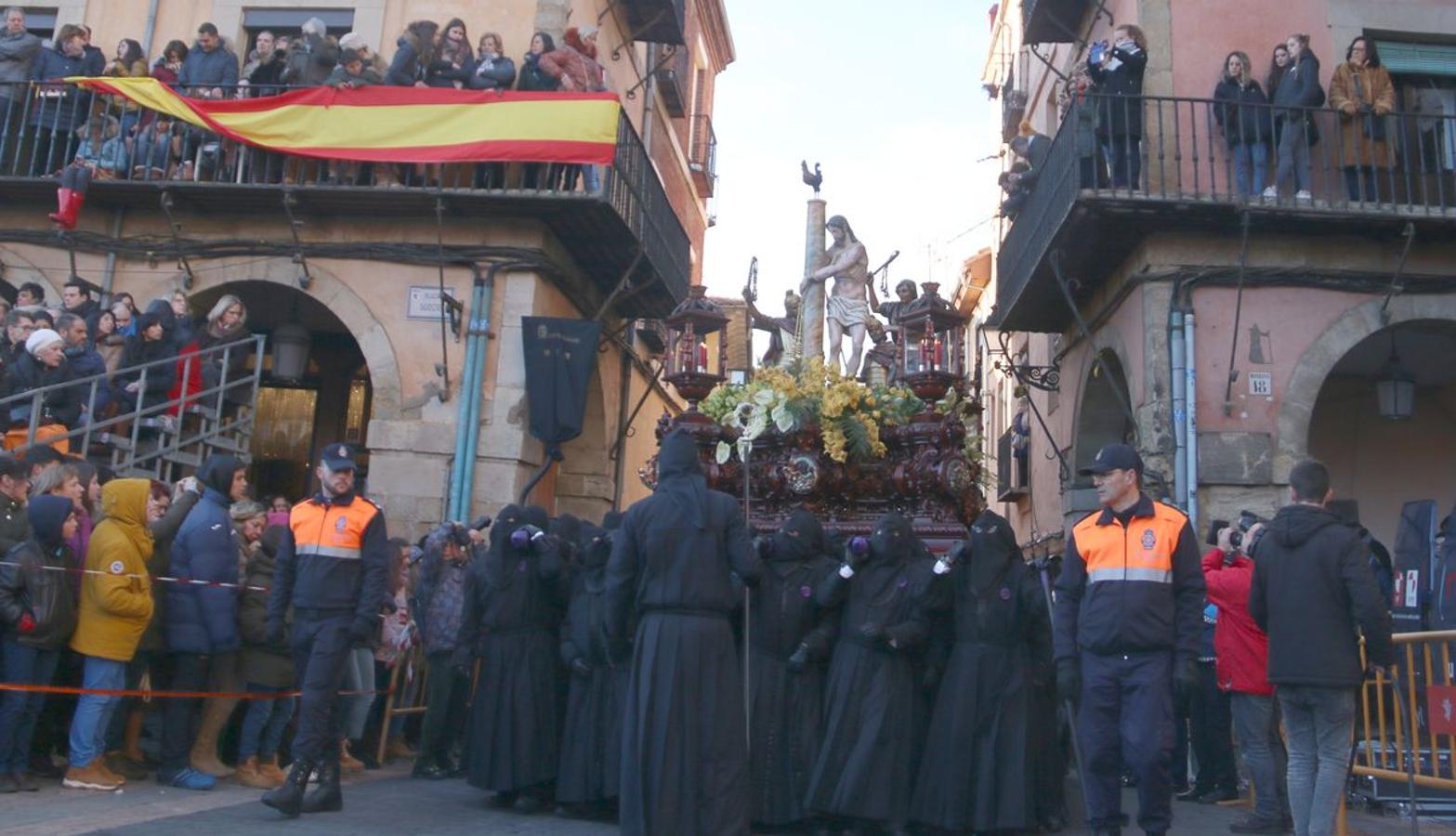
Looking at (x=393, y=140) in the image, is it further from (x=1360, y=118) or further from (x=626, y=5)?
(x=1360, y=118)

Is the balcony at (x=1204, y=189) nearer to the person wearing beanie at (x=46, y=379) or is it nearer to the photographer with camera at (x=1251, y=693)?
the photographer with camera at (x=1251, y=693)

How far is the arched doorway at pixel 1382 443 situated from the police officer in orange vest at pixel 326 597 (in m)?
12.1

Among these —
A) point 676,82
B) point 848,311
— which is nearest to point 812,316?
point 848,311

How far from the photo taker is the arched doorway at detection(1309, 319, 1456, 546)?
51.0 feet

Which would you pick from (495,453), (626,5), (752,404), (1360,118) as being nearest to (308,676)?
(752,404)

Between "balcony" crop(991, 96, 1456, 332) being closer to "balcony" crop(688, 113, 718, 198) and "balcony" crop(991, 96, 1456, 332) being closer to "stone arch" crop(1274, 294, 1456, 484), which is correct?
"stone arch" crop(1274, 294, 1456, 484)

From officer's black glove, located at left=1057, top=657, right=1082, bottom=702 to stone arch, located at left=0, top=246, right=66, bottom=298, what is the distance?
11.8m

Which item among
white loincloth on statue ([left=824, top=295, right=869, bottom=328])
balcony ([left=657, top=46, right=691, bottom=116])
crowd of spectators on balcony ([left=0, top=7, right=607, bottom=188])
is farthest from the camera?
balcony ([left=657, top=46, right=691, bottom=116])

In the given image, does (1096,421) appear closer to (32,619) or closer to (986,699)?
(986,699)

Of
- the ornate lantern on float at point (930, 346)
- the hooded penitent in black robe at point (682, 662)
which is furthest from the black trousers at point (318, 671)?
the ornate lantern on float at point (930, 346)

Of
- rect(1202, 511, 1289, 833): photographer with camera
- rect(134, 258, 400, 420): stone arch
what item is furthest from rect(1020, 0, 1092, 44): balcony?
rect(1202, 511, 1289, 833): photographer with camera

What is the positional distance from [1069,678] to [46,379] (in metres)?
8.89

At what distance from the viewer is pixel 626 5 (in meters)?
17.1

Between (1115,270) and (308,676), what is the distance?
9.82 m
